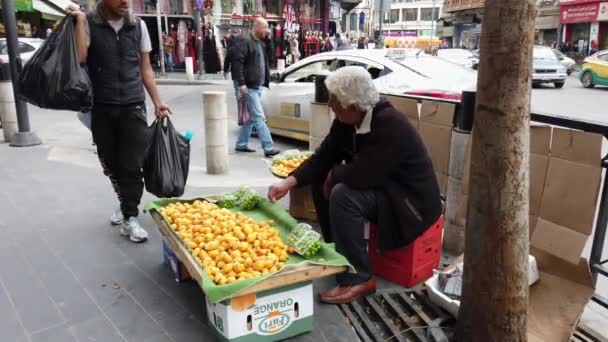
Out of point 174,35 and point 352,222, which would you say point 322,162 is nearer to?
point 352,222

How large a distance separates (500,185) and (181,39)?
848 inches

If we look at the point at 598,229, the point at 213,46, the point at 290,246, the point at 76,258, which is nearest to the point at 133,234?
the point at 76,258

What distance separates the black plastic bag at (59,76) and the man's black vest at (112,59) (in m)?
0.16

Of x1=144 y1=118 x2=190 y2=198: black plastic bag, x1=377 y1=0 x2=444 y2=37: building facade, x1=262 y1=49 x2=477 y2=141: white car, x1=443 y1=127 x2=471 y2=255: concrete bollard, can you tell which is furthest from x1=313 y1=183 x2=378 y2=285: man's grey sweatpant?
x1=377 y1=0 x2=444 y2=37: building facade

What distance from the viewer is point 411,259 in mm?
3367

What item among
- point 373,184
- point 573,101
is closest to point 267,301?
point 373,184

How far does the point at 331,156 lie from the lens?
369 cm

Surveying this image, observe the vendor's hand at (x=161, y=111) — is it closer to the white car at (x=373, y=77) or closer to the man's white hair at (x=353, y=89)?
the man's white hair at (x=353, y=89)

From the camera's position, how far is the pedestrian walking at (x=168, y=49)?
22216mm

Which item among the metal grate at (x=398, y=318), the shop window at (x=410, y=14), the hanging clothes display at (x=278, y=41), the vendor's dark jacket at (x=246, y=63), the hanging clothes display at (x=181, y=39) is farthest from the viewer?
the shop window at (x=410, y=14)

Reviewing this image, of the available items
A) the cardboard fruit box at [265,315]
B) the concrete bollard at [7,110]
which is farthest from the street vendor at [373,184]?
the concrete bollard at [7,110]

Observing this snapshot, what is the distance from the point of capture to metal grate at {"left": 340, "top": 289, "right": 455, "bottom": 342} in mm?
2912

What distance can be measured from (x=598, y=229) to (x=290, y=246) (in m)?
1.81

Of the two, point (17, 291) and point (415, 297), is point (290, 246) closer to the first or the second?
point (415, 297)
